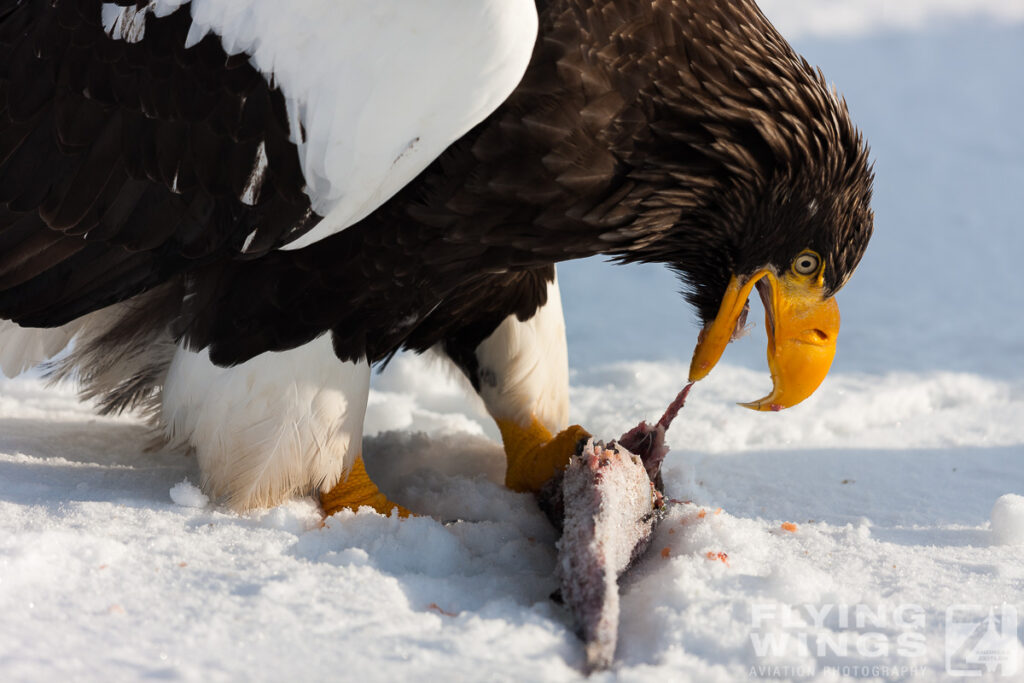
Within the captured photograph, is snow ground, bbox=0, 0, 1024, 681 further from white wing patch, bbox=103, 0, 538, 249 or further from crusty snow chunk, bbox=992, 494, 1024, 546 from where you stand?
white wing patch, bbox=103, 0, 538, 249

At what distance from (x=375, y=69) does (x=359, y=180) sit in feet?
0.64

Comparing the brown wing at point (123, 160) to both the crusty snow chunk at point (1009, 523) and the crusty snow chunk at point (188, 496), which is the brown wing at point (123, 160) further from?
the crusty snow chunk at point (1009, 523)

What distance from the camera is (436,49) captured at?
170 centimetres

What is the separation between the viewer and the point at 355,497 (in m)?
2.19

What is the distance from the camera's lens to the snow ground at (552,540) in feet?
4.78

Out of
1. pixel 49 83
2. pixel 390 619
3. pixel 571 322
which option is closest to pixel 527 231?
pixel 390 619

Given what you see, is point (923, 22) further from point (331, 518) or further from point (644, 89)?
point (331, 518)

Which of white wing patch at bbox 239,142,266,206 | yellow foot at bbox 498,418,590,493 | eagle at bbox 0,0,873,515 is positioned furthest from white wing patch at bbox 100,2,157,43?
yellow foot at bbox 498,418,590,493

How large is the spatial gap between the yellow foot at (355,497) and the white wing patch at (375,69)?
64cm

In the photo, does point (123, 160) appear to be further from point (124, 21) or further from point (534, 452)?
point (534, 452)

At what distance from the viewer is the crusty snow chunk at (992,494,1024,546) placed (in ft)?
6.67

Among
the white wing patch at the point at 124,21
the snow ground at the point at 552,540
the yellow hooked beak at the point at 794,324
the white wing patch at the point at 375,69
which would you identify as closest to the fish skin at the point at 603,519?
the snow ground at the point at 552,540

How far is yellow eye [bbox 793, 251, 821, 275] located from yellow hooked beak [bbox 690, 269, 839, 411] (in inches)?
0.5

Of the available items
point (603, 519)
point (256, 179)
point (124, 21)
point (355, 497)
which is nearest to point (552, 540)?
point (603, 519)
